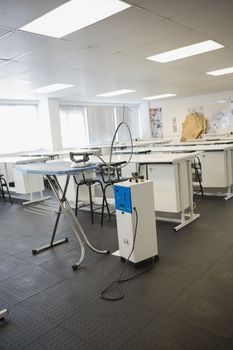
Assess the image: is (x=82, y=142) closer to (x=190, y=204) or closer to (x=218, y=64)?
(x=218, y=64)

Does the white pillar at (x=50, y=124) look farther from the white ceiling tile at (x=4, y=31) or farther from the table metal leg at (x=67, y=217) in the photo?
the table metal leg at (x=67, y=217)

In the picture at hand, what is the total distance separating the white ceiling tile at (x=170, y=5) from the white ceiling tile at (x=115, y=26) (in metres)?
0.11

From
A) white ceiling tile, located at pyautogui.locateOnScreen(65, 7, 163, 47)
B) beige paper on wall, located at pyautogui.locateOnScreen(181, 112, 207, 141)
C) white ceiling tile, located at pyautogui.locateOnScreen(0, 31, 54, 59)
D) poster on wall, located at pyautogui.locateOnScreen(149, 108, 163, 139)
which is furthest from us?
poster on wall, located at pyautogui.locateOnScreen(149, 108, 163, 139)

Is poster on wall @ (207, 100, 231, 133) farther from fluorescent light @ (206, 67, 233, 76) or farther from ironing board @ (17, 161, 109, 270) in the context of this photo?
ironing board @ (17, 161, 109, 270)

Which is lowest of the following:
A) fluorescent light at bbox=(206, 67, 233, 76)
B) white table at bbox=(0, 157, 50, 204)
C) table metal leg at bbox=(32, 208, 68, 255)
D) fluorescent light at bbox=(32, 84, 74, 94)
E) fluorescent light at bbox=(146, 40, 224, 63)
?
table metal leg at bbox=(32, 208, 68, 255)

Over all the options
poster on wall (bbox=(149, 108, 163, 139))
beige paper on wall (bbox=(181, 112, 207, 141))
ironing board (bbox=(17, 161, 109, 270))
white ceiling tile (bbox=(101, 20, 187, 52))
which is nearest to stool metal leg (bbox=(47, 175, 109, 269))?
ironing board (bbox=(17, 161, 109, 270))

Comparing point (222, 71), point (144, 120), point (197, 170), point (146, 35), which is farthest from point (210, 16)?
point (144, 120)

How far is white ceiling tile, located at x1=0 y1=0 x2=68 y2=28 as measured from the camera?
2.63 m

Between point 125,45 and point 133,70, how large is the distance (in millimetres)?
1812

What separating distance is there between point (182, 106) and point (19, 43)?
9.35 meters

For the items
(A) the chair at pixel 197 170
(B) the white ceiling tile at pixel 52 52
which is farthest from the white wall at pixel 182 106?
(B) the white ceiling tile at pixel 52 52

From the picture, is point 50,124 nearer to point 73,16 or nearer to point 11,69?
point 11,69

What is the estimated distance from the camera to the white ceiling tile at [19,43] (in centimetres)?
347

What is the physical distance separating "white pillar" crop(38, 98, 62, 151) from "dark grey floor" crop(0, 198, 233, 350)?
5920mm
